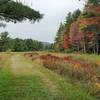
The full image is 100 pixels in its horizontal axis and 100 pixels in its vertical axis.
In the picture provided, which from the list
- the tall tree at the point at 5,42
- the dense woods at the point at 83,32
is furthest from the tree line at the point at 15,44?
the dense woods at the point at 83,32

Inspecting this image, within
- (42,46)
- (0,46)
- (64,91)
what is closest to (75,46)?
(0,46)

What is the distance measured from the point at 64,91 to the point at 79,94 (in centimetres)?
116

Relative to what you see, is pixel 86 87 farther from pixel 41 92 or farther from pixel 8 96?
pixel 8 96

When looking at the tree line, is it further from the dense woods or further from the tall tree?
A: the dense woods

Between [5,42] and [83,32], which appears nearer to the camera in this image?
[83,32]

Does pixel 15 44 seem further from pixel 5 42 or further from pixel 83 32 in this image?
pixel 83 32

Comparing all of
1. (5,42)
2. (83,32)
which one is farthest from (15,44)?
(83,32)

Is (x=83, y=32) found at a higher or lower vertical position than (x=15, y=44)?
higher

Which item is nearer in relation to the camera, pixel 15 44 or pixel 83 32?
pixel 83 32

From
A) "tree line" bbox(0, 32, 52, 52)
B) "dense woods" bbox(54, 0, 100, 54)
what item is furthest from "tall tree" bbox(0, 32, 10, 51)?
"dense woods" bbox(54, 0, 100, 54)

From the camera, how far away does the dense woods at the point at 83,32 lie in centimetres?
4624

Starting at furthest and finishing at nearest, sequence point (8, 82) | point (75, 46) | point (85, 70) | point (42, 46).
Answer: point (42, 46) < point (75, 46) < point (85, 70) < point (8, 82)

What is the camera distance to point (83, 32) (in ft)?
265

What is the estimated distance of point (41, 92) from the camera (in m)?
16.2
